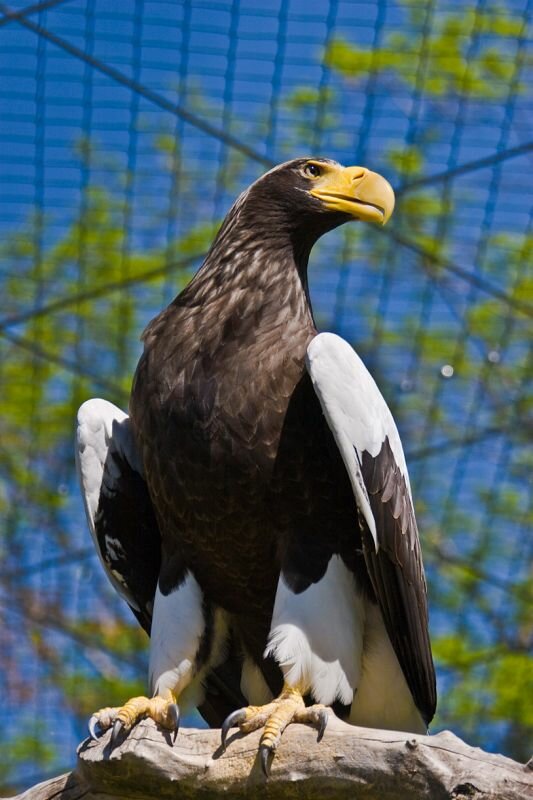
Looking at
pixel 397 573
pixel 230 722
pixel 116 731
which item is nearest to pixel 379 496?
pixel 397 573

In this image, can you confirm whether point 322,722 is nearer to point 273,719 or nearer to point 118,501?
Answer: point 273,719

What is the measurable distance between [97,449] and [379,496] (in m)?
1.16

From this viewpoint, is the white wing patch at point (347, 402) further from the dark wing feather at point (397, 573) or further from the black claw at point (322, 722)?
the black claw at point (322, 722)

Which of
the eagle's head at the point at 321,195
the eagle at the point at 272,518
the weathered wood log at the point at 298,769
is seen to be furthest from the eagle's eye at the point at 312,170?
the weathered wood log at the point at 298,769

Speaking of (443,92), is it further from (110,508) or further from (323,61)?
(110,508)

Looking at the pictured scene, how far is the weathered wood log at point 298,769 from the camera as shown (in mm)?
4051

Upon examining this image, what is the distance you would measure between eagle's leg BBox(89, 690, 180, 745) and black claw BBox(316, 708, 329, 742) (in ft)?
1.46

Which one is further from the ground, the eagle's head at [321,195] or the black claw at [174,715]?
the eagle's head at [321,195]

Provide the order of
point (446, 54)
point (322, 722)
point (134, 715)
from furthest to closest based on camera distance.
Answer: point (446, 54)
point (134, 715)
point (322, 722)

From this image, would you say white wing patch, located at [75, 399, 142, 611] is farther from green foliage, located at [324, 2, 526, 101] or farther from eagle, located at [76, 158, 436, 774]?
green foliage, located at [324, 2, 526, 101]

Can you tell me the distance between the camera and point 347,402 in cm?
518

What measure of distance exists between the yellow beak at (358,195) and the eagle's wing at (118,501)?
1109 mm

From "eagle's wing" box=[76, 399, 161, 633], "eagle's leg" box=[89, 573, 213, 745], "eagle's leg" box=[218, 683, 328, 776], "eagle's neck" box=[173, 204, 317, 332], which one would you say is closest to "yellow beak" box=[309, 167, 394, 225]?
"eagle's neck" box=[173, 204, 317, 332]

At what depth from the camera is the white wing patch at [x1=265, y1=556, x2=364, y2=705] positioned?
5.16 meters
